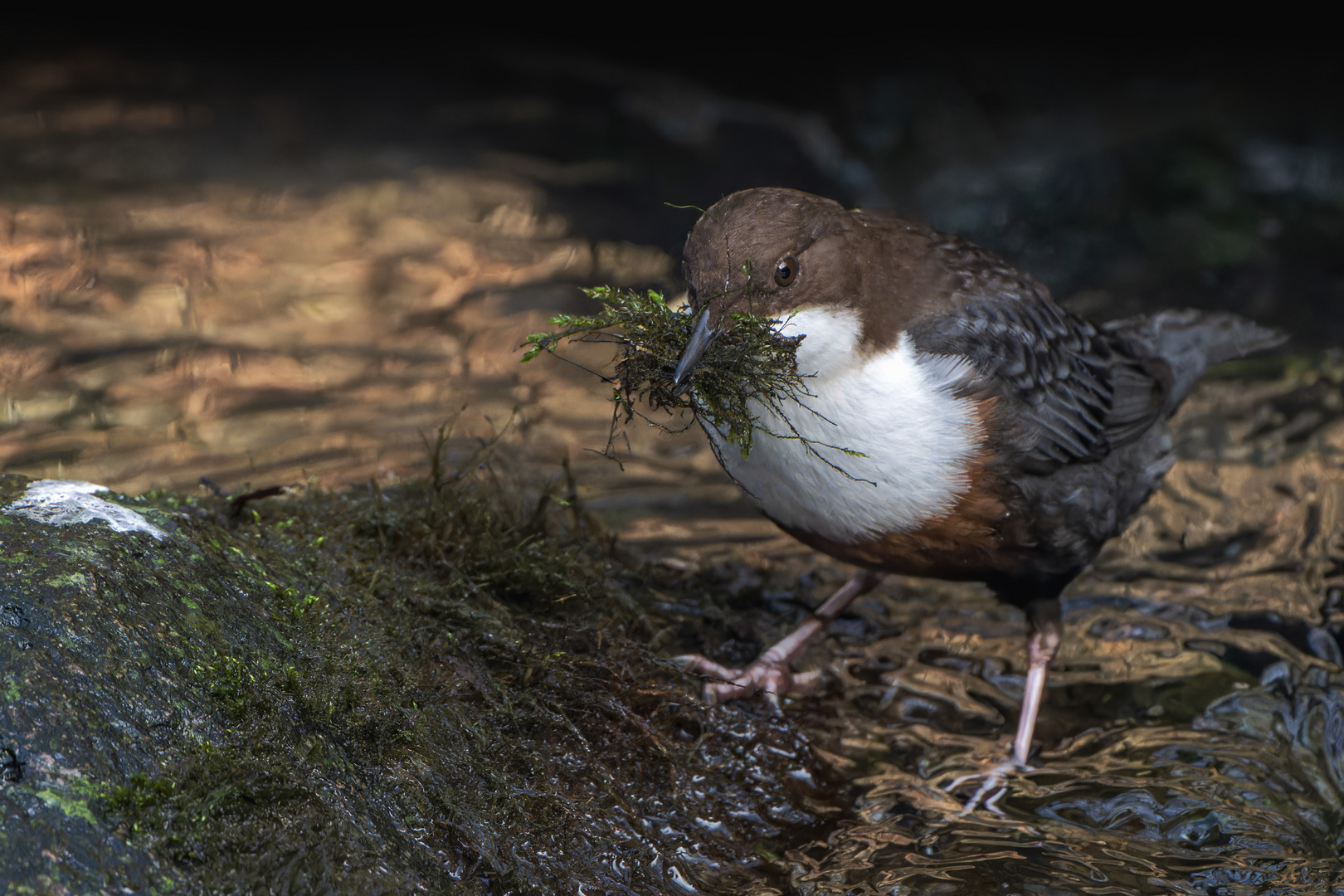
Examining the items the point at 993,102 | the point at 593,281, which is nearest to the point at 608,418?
the point at 593,281

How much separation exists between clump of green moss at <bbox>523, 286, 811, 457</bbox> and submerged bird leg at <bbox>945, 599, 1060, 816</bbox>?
3.83 ft

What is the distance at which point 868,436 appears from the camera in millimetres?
2965

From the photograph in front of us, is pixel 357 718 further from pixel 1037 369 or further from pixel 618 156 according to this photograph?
pixel 618 156

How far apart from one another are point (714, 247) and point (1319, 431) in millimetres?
3626

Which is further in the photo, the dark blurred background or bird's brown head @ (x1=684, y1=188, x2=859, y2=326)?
the dark blurred background

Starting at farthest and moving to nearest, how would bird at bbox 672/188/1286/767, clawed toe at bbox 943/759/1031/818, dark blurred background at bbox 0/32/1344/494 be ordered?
dark blurred background at bbox 0/32/1344/494 → clawed toe at bbox 943/759/1031/818 → bird at bbox 672/188/1286/767

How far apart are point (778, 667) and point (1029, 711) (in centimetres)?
74

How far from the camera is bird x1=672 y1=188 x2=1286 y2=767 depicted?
9.37 ft

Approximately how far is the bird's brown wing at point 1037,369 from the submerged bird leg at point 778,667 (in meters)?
0.87

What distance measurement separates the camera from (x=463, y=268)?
6.43 meters

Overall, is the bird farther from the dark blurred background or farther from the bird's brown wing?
the dark blurred background

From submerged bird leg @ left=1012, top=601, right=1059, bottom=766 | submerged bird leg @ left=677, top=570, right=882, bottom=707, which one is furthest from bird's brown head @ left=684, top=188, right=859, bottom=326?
submerged bird leg @ left=1012, top=601, right=1059, bottom=766

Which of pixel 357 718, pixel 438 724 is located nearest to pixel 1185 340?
pixel 438 724

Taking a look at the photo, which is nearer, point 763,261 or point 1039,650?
point 763,261
